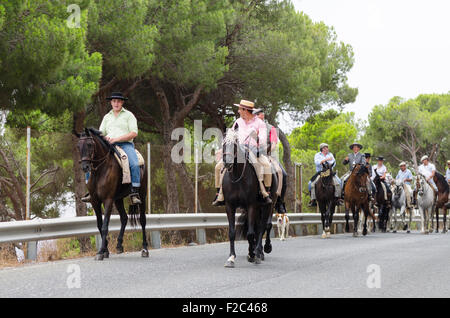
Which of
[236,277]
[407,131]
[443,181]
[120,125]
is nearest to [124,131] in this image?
[120,125]

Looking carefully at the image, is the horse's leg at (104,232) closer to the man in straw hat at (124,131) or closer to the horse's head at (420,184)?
the man in straw hat at (124,131)

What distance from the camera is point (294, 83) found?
1118 inches

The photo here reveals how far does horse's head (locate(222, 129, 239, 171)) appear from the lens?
38.1 feet

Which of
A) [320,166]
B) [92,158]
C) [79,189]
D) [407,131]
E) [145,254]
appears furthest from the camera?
[407,131]

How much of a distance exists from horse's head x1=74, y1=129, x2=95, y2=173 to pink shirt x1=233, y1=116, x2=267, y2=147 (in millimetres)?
2440

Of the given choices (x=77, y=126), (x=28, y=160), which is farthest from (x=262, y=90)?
(x=28, y=160)

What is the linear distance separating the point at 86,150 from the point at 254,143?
2.78 metres

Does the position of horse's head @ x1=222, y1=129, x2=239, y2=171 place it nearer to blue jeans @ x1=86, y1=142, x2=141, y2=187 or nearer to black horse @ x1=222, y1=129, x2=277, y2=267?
black horse @ x1=222, y1=129, x2=277, y2=267

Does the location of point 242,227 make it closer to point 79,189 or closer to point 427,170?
point 79,189

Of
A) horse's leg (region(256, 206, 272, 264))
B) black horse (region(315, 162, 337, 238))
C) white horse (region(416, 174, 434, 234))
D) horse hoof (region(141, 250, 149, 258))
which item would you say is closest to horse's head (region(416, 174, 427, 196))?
white horse (region(416, 174, 434, 234))

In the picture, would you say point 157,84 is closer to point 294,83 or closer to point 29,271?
point 294,83

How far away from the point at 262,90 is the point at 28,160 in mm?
14390

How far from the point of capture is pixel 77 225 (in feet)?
46.5

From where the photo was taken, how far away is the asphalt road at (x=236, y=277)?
8.64 metres
